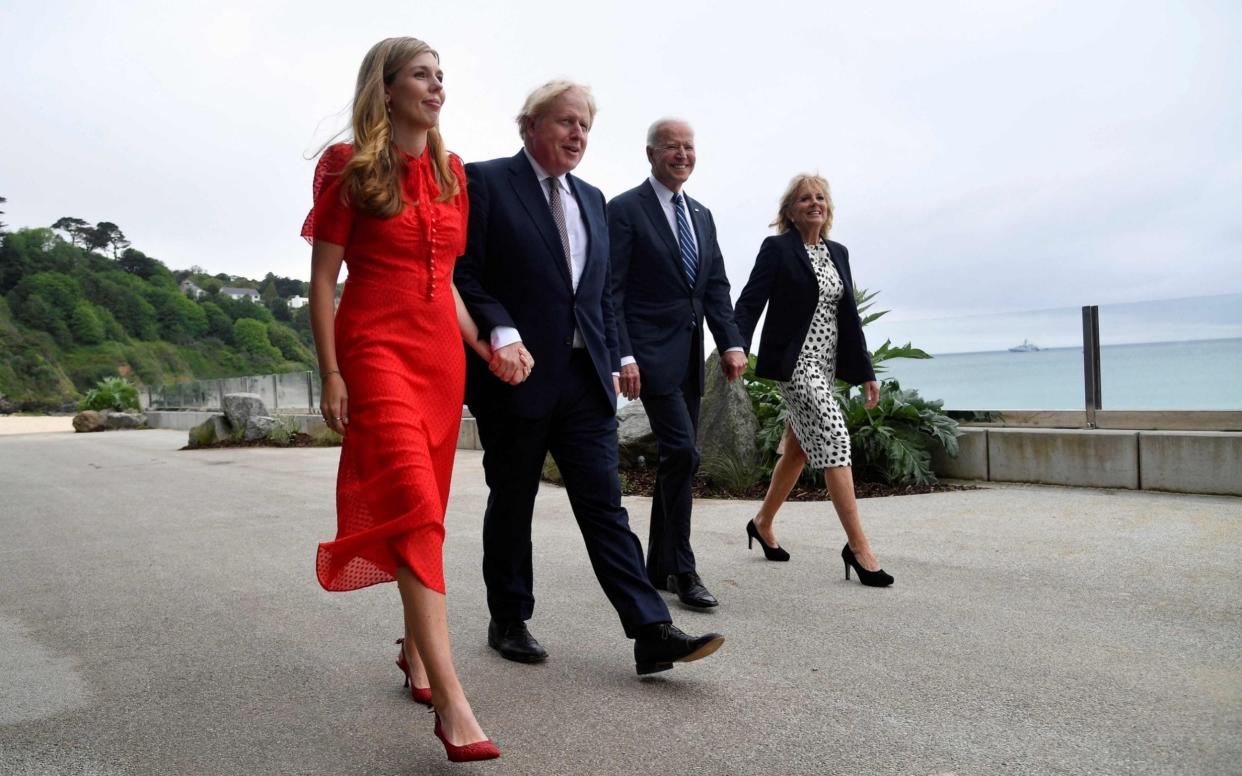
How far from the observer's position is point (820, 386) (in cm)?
512

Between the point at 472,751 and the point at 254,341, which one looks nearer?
the point at 472,751

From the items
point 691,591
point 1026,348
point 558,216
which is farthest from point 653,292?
point 1026,348

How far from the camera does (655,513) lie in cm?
473

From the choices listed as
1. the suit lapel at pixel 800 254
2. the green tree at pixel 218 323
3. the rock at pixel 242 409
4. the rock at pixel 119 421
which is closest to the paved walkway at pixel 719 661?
the suit lapel at pixel 800 254

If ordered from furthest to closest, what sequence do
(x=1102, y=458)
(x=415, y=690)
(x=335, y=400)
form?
(x=1102, y=458)
(x=415, y=690)
(x=335, y=400)

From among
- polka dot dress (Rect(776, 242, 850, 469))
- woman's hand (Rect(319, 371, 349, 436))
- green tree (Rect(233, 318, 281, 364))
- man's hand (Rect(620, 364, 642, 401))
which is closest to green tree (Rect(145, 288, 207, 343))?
green tree (Rect(233, 318, 281, 364))

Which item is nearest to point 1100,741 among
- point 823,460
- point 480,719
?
point 480,719

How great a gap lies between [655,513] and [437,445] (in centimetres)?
197

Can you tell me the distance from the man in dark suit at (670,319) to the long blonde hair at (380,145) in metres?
1.42

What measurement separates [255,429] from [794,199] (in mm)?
15980

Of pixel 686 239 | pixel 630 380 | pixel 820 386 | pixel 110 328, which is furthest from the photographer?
pixel 110 328

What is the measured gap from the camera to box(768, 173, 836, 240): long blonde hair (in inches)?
207

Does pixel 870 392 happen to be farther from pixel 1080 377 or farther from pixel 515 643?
pixel 1080 377

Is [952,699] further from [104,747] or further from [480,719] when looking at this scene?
[104,747]
